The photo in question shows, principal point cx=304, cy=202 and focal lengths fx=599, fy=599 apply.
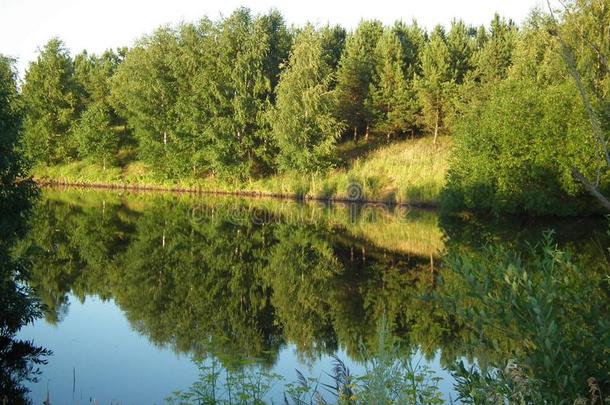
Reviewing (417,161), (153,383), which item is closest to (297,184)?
(417,161)

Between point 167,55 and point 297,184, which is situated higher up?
point 167,55

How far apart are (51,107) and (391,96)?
26.8 m

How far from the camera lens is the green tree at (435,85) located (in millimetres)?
40438

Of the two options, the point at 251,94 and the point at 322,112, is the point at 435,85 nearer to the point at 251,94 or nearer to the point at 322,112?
the point at 322,112

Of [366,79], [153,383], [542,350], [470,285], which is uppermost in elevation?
[366,79]

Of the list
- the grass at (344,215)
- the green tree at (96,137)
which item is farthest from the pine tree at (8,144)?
the green tree at (96,137)

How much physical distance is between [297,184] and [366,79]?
13.2m

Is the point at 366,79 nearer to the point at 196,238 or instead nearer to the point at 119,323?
the point at 196,238

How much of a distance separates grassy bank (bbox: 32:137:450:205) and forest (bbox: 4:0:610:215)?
14 centimetres

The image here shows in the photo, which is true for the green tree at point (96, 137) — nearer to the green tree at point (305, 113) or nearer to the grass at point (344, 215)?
the grass at point (344, 215)

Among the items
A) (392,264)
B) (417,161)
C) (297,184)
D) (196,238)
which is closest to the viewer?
(392,264)

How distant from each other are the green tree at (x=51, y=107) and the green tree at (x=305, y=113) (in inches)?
789

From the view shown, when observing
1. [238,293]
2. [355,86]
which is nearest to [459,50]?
[355,86]

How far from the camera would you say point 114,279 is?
14148mm
